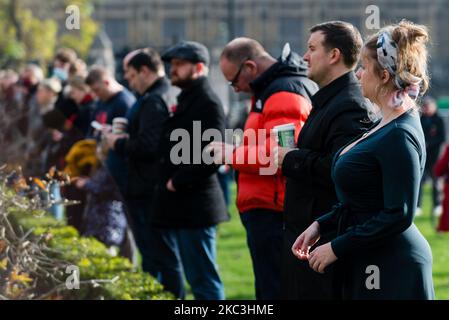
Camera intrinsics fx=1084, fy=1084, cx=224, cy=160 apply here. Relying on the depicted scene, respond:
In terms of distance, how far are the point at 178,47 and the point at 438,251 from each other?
16.8ft

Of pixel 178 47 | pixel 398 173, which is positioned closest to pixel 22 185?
pixel 178 47

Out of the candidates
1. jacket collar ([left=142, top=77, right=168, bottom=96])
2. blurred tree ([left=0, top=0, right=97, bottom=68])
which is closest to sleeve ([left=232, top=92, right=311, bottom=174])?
jacket collar ([left=142, top=77, right=168, bottom=96])

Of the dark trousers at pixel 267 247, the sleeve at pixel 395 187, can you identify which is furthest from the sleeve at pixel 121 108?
the sleeve at pixel 395 187

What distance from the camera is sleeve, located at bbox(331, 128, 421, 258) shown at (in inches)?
164

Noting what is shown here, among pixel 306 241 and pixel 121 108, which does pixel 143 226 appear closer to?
pixel 121 108

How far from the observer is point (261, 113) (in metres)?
6.23

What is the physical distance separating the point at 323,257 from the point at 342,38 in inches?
52.4

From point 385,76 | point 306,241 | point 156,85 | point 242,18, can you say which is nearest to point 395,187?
point 385,76

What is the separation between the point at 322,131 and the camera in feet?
17.2

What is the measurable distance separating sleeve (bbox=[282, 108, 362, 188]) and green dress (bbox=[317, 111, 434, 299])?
2.34ft

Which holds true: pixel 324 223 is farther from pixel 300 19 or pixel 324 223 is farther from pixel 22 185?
pixel 300 19

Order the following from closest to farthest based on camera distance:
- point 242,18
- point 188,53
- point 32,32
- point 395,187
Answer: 1. point 395,187
2. point 188,53
3. point 32,32
4. point 242,18

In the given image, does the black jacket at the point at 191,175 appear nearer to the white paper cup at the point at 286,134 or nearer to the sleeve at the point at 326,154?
the white paper cup at the point at 286,134

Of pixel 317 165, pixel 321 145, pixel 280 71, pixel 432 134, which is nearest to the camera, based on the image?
pixel 317 165
